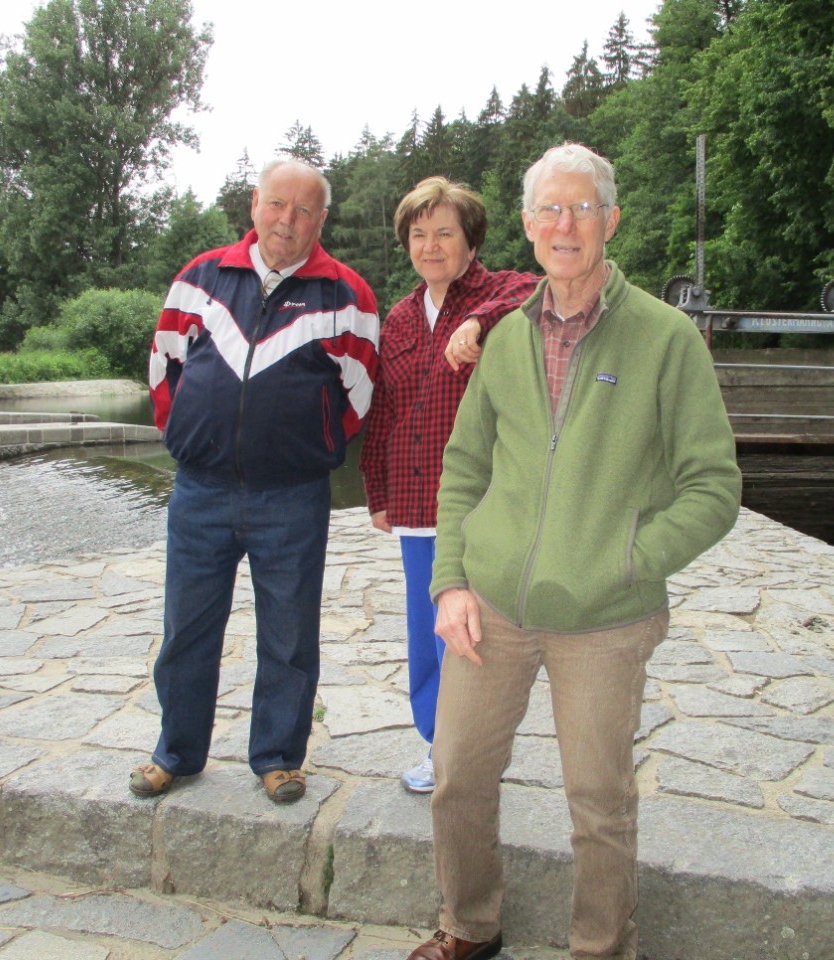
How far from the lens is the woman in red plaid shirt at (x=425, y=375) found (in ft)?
8.77

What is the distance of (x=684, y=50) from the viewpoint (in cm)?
3372

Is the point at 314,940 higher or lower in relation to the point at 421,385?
lower

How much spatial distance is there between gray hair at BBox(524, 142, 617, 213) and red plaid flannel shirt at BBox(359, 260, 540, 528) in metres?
0.53

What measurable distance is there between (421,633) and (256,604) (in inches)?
20.1

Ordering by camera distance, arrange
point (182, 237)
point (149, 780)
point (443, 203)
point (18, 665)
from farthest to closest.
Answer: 1. point (182, 237)
2. point (18, 665)
3. point (149, 780)
4. point (443, 203)

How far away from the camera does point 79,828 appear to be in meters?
2.92

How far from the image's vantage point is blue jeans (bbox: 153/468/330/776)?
279 centimetres

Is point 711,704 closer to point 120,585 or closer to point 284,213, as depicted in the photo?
point 284,213

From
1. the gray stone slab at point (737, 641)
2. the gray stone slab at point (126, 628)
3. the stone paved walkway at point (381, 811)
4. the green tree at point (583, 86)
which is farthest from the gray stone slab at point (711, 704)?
the green tree at point (583, 86)

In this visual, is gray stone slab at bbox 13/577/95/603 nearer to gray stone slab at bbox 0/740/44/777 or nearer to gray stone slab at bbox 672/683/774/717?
gray stone slab at bbox 0/740/44/777

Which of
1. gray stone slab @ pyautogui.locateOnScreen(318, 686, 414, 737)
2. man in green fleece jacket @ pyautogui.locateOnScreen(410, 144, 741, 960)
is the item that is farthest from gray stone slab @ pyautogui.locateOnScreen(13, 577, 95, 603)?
man in green fleece jacket @ pyautogui.locateOnScreen(410, 144, 741, 960)

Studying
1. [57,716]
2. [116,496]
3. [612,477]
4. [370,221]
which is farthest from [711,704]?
[370,221]

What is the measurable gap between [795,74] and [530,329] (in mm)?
20393

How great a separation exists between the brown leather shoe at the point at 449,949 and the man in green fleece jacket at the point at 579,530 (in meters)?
0.17
